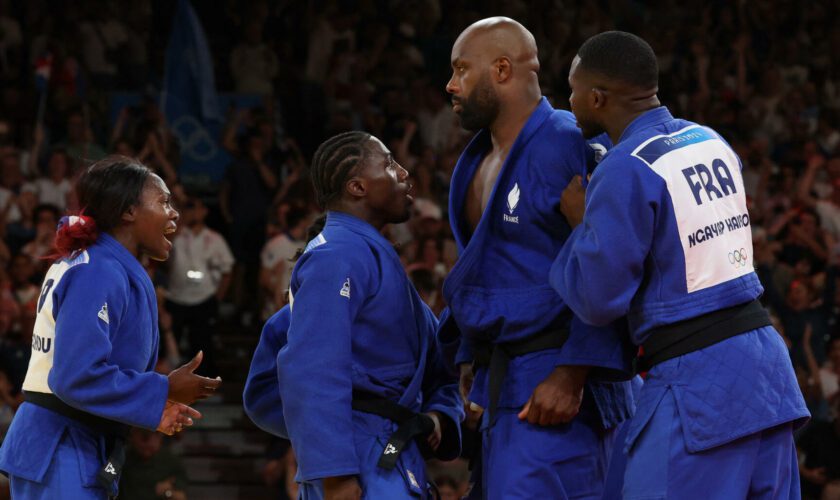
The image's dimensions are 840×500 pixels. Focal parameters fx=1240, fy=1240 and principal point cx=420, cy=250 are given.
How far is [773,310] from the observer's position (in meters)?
10.2

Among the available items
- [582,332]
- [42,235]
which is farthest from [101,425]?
[42,235]

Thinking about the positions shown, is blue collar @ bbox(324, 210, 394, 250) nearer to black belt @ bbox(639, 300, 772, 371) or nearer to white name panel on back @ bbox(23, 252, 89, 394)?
white name panel on back @ bbox(23, 252, 89, 394)

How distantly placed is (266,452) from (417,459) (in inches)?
202

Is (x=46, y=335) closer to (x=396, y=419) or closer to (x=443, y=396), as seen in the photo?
(x=396, y=419)

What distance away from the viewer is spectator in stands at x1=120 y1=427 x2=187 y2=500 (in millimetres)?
8039

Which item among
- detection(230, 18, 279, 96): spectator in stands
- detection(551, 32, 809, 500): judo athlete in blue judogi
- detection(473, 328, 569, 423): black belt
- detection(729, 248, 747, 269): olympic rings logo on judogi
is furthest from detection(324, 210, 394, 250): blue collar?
detection(230, 18, 279, 96): spectator in stands

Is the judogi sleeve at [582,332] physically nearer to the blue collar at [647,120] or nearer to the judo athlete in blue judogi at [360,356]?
the blue collar at [647,120]

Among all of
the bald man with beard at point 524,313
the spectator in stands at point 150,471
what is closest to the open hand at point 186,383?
the bald man with beard at point 524,313

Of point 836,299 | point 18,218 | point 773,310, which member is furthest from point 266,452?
point 836,299

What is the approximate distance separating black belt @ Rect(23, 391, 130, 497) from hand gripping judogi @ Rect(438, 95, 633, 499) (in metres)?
1.23

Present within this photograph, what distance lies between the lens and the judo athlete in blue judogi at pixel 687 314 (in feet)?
11.4

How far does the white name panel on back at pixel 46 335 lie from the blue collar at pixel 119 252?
89 millimetres

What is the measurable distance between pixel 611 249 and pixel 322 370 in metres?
1.00

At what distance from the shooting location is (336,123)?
11.9m
